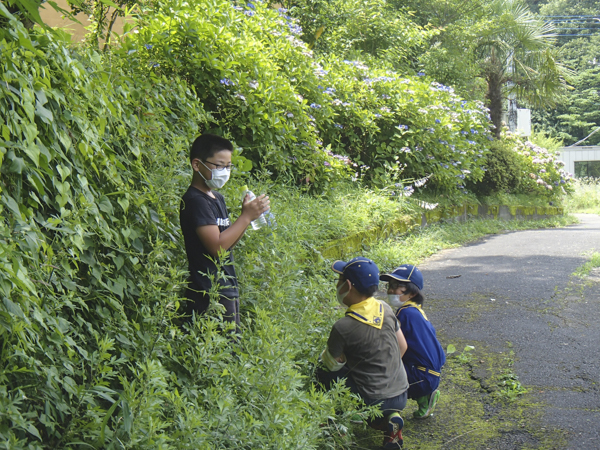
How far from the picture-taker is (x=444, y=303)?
665 centimetres

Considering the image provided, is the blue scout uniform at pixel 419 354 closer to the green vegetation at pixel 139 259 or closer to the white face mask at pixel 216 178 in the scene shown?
the green vegetation at pixel 139 259

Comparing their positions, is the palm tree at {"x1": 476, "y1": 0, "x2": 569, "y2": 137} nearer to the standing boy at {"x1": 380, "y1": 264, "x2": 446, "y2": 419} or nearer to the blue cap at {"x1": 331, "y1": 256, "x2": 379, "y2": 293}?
the standing boy at {"x1": 380, "y1": 264, "x2": 446, "y2": 419}

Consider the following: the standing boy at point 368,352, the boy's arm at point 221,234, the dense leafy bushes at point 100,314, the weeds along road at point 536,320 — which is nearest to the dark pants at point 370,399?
the standing boy at point 368,352

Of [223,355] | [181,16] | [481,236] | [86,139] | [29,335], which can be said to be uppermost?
[181,16]

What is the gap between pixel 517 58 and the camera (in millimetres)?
20219

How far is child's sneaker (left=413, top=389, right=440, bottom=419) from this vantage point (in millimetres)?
3928

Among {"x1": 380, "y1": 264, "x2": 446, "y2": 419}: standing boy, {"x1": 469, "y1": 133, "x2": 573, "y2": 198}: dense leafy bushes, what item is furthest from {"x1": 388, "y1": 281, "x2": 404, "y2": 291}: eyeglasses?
{"x1": 469, "y1": 133, "x2": 573, "y2": 198}: dense leafy bushes

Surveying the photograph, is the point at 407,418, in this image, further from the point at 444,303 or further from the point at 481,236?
the point at 481,236

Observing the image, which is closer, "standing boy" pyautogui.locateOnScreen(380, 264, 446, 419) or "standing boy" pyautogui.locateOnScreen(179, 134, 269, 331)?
"standing boy" pyautogui.locateOnScreen(179, 134, 269, 331)

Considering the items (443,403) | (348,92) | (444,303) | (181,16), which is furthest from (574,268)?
(181,16)

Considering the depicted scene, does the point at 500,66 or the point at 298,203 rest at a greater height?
the point at 500,66

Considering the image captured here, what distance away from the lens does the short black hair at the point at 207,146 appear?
3371 millimetres

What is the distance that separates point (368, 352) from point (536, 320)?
3018 millimetres

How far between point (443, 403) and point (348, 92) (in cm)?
633
